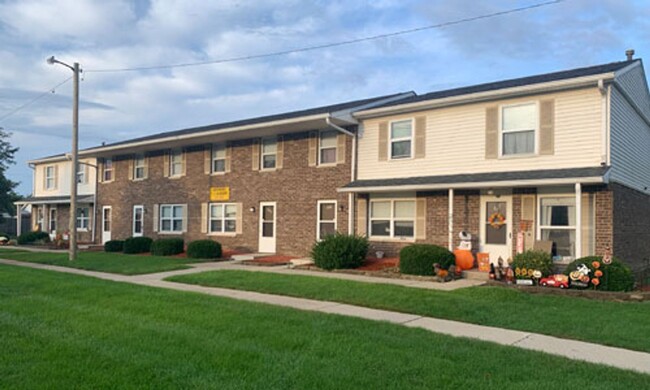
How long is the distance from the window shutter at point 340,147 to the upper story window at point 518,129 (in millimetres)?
5490

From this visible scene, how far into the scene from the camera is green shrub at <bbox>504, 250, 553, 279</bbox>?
38.8 ft

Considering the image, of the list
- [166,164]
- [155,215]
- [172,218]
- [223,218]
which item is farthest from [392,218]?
[155,215]

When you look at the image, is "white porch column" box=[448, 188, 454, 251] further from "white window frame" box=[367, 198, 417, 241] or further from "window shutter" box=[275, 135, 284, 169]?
"window shutter" box=[275, 135, 284, 169]

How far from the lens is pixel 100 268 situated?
51.1 ft

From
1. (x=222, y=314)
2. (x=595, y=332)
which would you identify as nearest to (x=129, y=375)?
(x=222, y=314)

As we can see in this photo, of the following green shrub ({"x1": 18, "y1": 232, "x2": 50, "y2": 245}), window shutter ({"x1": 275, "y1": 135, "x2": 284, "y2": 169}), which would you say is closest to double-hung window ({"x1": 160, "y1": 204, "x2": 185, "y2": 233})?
window shutter ({"x1": 275, "y1": 135, "x2": 284, "y2": 169})

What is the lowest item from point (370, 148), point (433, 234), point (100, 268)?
point (100, 268)

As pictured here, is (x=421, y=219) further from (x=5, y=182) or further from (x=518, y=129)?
(x=5, y=182)

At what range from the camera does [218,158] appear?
22156mm

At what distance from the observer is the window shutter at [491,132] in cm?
1436

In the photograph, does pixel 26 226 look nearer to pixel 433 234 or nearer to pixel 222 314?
pixel 433 234

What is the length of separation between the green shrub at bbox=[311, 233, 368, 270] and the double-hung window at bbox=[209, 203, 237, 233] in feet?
22.4

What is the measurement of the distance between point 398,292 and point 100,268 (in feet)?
31.7

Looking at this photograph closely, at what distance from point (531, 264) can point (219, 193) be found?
13.4 metres
